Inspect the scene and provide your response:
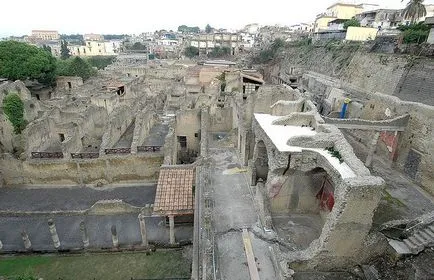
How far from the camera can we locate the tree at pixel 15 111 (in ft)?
74.8

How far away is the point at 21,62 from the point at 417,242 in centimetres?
4417

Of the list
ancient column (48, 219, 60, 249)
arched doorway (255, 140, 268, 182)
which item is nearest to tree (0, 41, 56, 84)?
ancient column (48, 219, 60, 249)

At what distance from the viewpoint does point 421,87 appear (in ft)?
71.6

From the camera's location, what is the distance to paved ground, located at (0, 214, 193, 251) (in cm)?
Answer: 1488

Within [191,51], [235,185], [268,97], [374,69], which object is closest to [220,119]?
[268,97]

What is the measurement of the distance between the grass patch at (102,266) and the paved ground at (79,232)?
0.66m

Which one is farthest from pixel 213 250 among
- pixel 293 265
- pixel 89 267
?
pixel 89 267

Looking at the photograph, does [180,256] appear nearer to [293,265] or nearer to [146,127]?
[293,265]

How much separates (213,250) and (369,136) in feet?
48.1

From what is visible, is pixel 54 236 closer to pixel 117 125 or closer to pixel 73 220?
pixel 73 220

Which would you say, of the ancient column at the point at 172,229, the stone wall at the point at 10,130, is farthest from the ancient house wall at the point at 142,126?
the stone wall at the point at 10,130

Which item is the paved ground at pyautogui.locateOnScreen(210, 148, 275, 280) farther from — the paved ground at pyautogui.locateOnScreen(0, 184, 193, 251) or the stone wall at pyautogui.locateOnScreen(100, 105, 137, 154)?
the stone wall at pyautogui.locateOnScreen(100, 105, 137, 154)

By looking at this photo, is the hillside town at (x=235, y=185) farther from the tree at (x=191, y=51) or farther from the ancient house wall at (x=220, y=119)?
the tree at (x=191, y=51)

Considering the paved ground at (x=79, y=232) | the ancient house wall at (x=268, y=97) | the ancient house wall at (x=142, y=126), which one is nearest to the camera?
the paved ground at (x=79, y=232)
